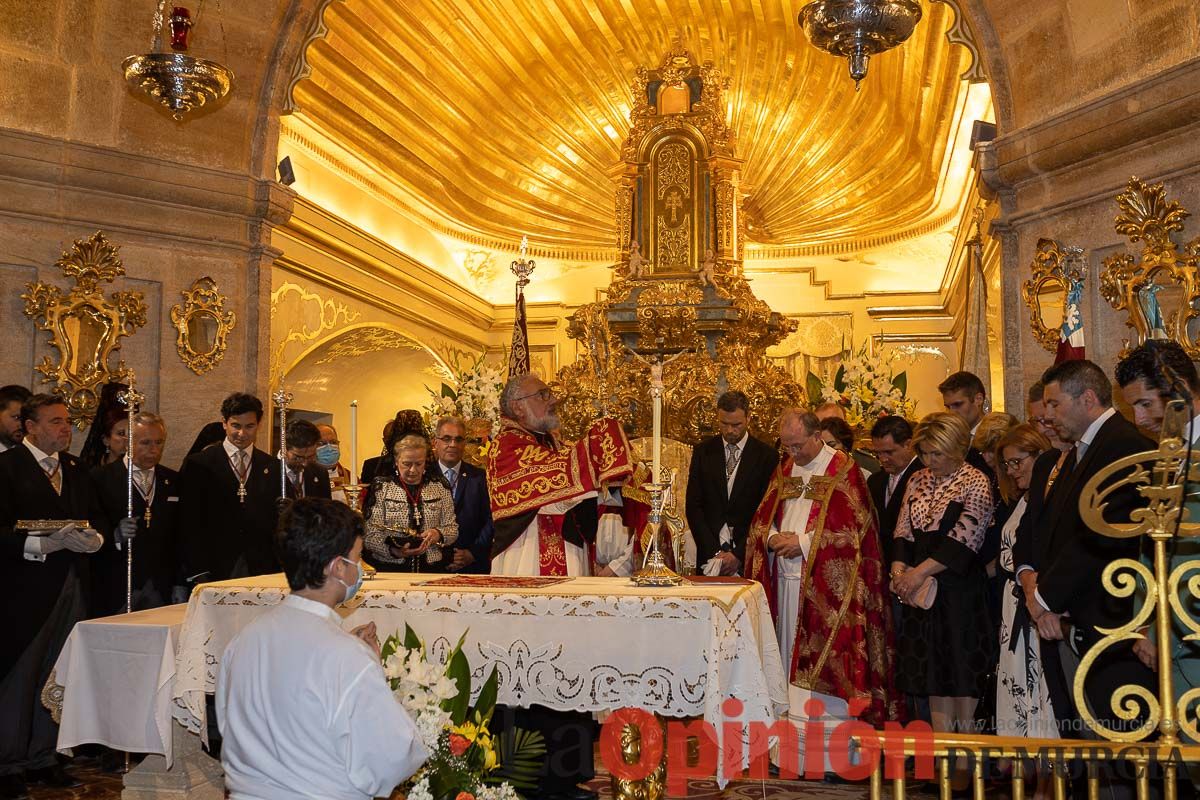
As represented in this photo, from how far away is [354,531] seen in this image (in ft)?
9.16

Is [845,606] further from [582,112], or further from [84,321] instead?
[582,112]

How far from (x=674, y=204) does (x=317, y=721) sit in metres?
8.48

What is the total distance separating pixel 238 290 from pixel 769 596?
389 cm

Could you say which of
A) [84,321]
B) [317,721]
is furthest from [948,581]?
[84,321]

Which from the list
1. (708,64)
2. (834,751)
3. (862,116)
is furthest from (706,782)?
(862,116)

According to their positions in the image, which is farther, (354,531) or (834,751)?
(834,751)

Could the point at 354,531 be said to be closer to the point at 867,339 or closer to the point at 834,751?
the point at 834,751

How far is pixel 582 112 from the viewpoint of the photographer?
1372 cm

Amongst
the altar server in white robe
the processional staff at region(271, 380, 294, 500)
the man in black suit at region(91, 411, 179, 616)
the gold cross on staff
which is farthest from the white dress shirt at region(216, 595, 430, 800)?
the gold cross on staff

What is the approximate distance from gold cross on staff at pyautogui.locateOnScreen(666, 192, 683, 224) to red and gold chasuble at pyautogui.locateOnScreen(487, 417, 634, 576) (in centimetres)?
555

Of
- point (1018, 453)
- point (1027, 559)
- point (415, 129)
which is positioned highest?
point (415, 129)

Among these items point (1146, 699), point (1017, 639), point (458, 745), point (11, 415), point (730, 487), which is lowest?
point (458, 745)

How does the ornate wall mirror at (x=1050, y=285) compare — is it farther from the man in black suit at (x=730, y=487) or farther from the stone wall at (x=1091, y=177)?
the man in black suit at (x=730, y=487)

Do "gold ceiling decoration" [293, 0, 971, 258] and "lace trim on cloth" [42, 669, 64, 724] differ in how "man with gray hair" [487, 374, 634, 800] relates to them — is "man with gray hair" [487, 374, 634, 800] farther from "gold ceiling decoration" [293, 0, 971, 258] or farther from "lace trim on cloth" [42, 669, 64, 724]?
"gold ceiling decoration" [293, 0, 971, 258]
